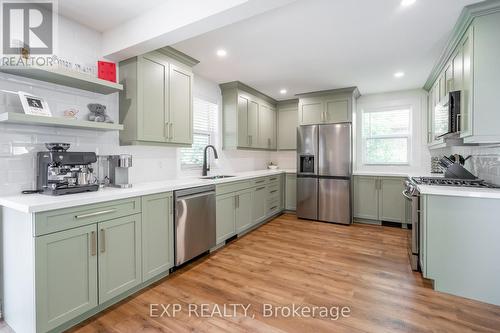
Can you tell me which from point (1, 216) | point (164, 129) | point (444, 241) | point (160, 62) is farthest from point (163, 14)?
point (444, 241)

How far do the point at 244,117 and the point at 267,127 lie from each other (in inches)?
36.7

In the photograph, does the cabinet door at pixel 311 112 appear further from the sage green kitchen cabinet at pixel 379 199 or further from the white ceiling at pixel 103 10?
the white ceiling at pixel 103 10

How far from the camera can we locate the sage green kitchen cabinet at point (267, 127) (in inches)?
196

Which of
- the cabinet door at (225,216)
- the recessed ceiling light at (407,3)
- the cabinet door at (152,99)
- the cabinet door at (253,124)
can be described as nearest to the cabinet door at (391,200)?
the cabinet door at (253,124)

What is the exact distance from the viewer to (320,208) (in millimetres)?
4602

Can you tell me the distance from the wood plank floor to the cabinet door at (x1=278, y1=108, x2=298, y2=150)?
102 inches

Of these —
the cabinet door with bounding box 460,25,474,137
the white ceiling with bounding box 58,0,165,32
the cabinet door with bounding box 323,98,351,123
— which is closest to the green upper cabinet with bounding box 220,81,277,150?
the cabinet door with bounding box 323,98,351,123

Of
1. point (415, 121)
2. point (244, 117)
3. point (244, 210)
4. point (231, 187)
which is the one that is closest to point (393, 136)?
point (415, 121)

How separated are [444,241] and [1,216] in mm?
3709

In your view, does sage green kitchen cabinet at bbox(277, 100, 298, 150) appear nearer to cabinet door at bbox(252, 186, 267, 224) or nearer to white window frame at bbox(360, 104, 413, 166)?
white window frame at bbox(360, 104, 413, 166)

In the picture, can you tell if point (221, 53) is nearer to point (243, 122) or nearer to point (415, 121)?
point (243, 122)

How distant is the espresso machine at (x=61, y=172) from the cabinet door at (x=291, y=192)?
386cm

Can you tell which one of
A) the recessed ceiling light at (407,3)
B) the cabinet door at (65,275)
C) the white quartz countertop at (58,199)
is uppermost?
the recessed ceiling light at (407,3)

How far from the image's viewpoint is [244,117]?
442 cm
